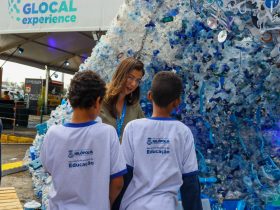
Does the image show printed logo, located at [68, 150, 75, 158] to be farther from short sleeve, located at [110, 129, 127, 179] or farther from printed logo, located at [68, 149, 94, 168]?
short sleeve, located at [110, 129, 127, 179]

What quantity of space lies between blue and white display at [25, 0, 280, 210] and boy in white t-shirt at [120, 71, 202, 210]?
1.32 meters

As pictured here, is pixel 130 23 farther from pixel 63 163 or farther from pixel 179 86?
pixel 63 163

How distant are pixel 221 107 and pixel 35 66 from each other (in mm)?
11679

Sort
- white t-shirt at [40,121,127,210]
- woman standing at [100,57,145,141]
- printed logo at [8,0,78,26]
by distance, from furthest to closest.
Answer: printed logo at [8,0,78,26] < woman standing at [100,57,145,141] < white t-shirt at [40,121,127,210]

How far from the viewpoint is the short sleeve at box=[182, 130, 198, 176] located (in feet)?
5.99

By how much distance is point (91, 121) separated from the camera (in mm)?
1821

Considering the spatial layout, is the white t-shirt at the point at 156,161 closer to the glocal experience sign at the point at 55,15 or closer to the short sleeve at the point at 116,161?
the short sleeve at the point at 116,161

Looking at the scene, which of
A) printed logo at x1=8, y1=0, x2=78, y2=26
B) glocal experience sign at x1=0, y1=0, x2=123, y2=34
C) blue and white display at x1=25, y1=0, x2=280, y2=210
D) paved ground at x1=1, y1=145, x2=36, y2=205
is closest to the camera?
blue and white display at x1=25, y1=0, x2=280, y2=210

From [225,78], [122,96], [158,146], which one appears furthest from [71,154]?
[225,78]

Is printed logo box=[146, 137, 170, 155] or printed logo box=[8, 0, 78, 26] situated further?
printed logo box=[8, 0, 78, 26]

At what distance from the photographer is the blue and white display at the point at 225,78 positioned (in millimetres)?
2994

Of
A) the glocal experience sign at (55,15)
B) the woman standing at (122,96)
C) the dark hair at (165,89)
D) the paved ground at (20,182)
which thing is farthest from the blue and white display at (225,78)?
the glocal experience sign at (55,15)

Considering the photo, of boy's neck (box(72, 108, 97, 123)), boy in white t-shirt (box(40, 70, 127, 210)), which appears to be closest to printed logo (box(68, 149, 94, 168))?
boy in white t-shirt (box(40, 70, 127, 210))

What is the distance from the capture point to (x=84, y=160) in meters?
1.77
